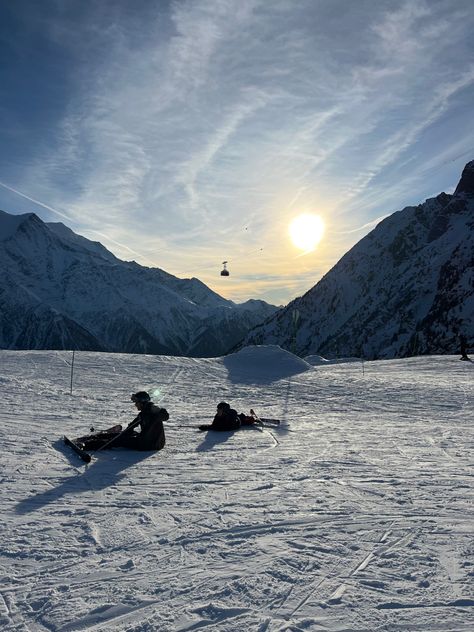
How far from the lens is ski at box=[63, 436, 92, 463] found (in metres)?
9.18

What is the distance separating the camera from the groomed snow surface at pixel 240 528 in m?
4.38

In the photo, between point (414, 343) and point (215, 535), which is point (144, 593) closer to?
point (215, 535)

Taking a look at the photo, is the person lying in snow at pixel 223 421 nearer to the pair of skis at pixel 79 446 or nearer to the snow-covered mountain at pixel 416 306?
the pair of skis at pixel 79 446

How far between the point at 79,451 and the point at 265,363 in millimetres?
20259

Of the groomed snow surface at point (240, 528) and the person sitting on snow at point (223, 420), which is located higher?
the person sitting on snow at point (223, 420)

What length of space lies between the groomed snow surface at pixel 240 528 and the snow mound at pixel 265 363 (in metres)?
12.5

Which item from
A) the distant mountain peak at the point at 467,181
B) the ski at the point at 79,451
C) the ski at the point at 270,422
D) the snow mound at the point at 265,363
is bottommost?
the ski at the point at 79,451

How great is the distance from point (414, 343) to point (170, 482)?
132 meters

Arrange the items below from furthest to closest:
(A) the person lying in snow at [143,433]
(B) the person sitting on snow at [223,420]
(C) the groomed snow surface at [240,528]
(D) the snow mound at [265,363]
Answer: (D) the snow mound at [265,363] → (B) the person sitting on snow at [223,420] → (A) the person lying in snow at [143,433] → (C) the groomed snow surface at [240,528]

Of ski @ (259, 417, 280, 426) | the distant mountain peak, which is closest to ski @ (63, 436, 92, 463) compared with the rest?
ski @ (259, 417, 280, 426)

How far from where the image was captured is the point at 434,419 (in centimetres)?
1523

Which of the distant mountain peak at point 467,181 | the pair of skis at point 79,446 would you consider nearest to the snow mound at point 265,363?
the pair of skis at point 79,446

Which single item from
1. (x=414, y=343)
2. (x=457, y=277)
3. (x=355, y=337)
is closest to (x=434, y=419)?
(x=414, y=343)

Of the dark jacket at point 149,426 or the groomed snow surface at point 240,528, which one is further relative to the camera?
the dark jacket at point 149,426
